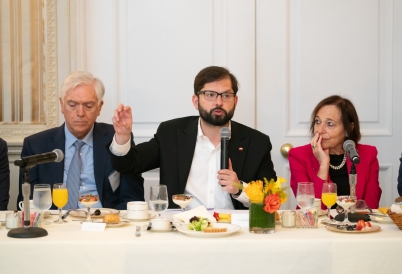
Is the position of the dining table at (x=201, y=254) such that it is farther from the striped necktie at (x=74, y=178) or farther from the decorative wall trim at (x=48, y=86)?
the decorative wall trim at (x=48, y=86)

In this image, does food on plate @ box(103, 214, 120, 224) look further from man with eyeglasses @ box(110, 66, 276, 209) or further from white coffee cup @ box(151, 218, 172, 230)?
man with eyeglasses @ box(110, 66, 276, 209)

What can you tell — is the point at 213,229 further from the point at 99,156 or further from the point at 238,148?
the point at 99,156

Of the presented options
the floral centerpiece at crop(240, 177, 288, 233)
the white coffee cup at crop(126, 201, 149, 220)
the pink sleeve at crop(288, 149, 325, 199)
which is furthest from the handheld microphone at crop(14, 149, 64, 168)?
the pink sleeve at crop(288, 149, 325, 199)

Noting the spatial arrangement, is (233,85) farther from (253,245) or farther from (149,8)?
(253,245)

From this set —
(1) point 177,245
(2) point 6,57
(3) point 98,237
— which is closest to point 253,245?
(1) point 177,245

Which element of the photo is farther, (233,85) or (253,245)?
(233,85)

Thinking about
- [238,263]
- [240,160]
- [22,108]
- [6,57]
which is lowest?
[238,263]

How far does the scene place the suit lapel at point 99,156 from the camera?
3.22 meters

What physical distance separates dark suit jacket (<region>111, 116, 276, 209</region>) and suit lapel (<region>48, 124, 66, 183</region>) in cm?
37

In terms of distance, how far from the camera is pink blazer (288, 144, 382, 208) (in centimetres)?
328

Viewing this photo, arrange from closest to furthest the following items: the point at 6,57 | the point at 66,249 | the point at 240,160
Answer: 1. the point at 66,249
2. the point at 240,160
3. the point at 6,57

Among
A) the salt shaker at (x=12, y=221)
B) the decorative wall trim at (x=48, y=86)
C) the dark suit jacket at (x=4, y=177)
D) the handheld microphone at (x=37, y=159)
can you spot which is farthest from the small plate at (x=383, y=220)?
the decorative wall trim at (x=48, y=86)

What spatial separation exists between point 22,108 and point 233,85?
5.11 feet

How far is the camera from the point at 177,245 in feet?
6.70
